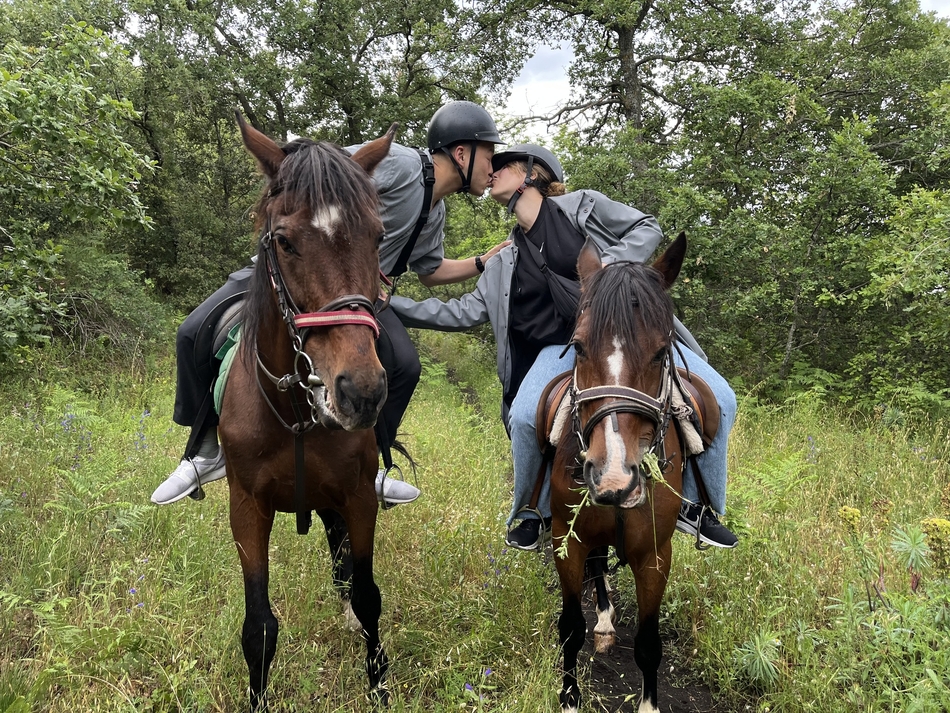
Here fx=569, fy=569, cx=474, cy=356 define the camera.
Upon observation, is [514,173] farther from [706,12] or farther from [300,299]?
[706,12]

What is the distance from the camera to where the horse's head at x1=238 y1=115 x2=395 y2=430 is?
6.82 ft

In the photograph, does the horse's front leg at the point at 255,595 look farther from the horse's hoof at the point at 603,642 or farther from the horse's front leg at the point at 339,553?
the horse's hoof at the point at 603,642

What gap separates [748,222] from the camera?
8.60 m

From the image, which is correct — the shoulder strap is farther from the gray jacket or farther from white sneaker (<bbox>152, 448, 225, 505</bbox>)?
white sneaker (<bbox>152, 448, 225, 505</bbox>)

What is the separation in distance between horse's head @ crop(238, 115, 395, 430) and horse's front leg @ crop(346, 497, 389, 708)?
95 cm

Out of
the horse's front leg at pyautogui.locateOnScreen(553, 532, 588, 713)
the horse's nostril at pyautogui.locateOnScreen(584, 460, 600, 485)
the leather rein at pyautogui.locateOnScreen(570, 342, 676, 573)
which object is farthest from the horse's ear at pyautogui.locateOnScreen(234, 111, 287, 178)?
the horse's front leg at pyautogui.locateOnScreen(553, 532, 588, 713)

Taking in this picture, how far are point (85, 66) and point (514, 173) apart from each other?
3518 mm

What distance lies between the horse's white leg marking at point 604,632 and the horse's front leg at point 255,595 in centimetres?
212

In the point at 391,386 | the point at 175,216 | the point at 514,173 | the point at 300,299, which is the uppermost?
the point at 514,173

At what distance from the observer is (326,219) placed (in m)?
2.22

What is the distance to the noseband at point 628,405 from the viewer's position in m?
2.32

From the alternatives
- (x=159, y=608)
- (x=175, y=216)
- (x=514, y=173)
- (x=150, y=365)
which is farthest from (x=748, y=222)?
(x=175, y=216)

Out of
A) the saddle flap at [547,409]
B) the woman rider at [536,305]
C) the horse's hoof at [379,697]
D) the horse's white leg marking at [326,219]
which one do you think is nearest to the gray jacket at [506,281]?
the woman rider at [536,305]

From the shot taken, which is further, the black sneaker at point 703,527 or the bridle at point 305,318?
the black sneaker at point 703,527
